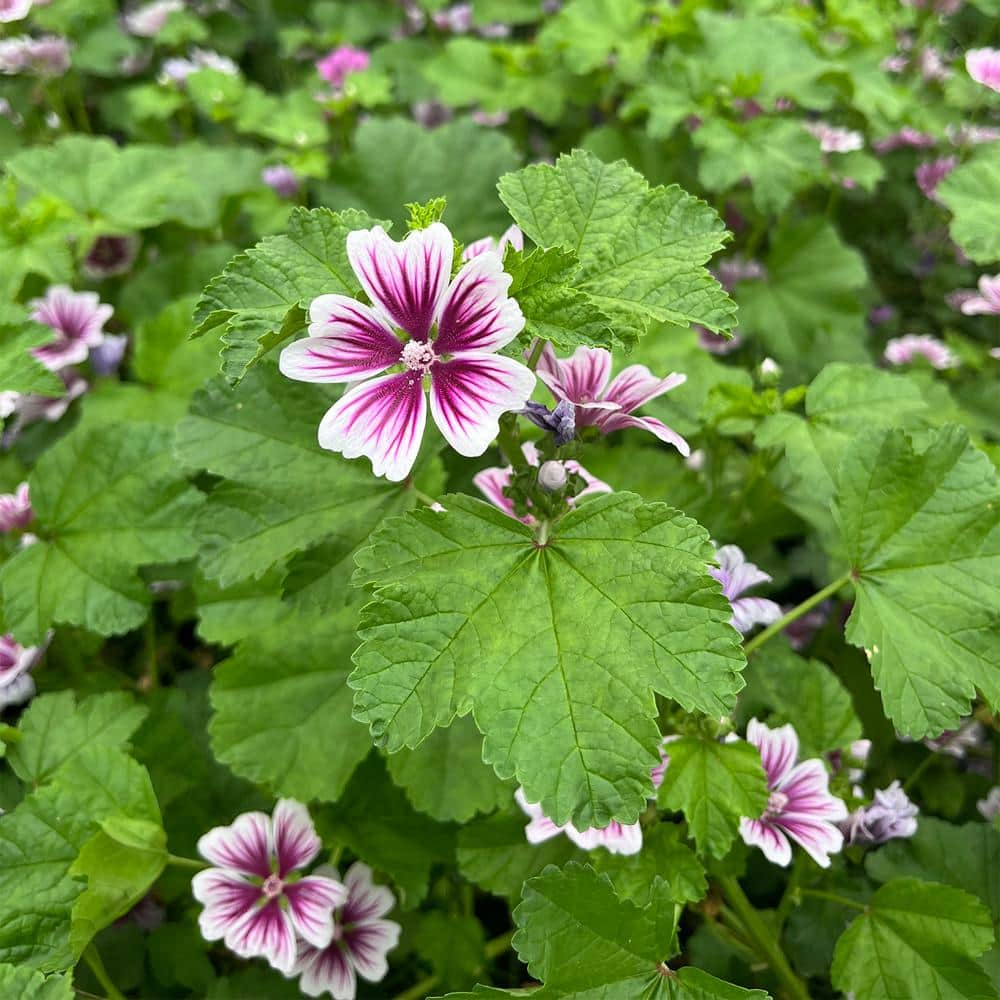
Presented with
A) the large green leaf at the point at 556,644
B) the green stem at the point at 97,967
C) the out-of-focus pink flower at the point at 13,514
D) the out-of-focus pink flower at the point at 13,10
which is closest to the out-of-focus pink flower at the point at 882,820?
the large green leaf at the point at 556,644

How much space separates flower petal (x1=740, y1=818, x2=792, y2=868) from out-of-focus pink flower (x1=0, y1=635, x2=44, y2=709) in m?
1.16

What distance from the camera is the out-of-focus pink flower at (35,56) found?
2.80 m

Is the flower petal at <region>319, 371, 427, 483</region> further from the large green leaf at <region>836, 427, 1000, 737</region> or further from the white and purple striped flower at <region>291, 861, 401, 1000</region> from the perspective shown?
the white and purple striped flower at <region>291, 861, 401, 1000</region>

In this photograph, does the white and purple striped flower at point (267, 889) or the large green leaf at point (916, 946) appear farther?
the white and purple striped flower at point (267, 889)

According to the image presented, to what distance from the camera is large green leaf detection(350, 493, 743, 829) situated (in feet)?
3.22

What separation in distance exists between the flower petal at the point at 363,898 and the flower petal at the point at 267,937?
13 cm

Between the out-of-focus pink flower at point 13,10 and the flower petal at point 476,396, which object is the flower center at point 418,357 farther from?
the out-of-focus pink flower at point 13,10

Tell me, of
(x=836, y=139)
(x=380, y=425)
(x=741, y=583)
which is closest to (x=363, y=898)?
(x=741, y=583)

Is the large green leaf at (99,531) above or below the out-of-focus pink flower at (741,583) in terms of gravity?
below

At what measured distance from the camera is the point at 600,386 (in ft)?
3.96

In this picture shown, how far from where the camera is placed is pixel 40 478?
5.62ft

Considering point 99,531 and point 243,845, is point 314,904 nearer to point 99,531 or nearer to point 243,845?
point 243,845

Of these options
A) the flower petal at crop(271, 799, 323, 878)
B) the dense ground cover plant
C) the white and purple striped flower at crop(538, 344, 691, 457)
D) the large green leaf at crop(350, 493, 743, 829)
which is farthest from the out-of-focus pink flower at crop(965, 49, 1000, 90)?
the flower petal at crop(271, 799, 323, 878)

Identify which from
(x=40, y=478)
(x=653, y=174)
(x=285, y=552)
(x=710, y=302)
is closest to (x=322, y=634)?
(x=285, y=552)
